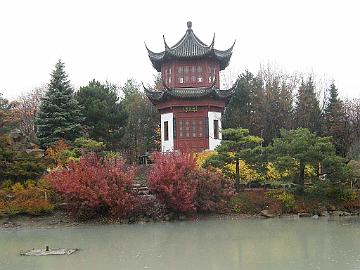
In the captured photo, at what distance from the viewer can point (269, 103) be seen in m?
32.6

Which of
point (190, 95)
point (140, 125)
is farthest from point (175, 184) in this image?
point (140, 125)

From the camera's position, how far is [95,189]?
1780 cm

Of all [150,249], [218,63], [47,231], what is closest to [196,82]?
[218,63]

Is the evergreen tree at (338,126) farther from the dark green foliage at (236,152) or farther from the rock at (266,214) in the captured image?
the rock at (266,214)

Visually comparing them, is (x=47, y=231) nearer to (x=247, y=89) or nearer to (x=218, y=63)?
(x=218, y=63)

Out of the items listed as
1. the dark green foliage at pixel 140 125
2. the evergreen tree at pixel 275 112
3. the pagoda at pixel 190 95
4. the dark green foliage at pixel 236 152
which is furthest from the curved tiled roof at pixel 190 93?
the dark green foliage at pixel 140 125

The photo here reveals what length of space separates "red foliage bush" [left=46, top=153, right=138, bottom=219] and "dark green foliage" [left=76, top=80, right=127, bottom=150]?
8609 millimetres

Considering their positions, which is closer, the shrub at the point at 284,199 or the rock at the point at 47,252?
the rock at the point at 47,252

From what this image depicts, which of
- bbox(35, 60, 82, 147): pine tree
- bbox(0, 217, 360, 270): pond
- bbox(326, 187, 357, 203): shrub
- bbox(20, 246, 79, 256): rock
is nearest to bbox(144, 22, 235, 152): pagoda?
bbox(35, 60, 82, 147): pine tree

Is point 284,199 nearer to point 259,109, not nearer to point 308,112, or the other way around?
point 259,109

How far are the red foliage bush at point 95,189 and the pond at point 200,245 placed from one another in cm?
89

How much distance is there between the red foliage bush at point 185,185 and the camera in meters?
18.2

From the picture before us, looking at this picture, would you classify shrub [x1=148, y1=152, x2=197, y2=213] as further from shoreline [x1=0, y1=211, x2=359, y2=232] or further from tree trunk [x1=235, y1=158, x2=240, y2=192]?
tree trunk [x1=235, y1=158, x2=240, y2=192]

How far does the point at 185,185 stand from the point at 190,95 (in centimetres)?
923
